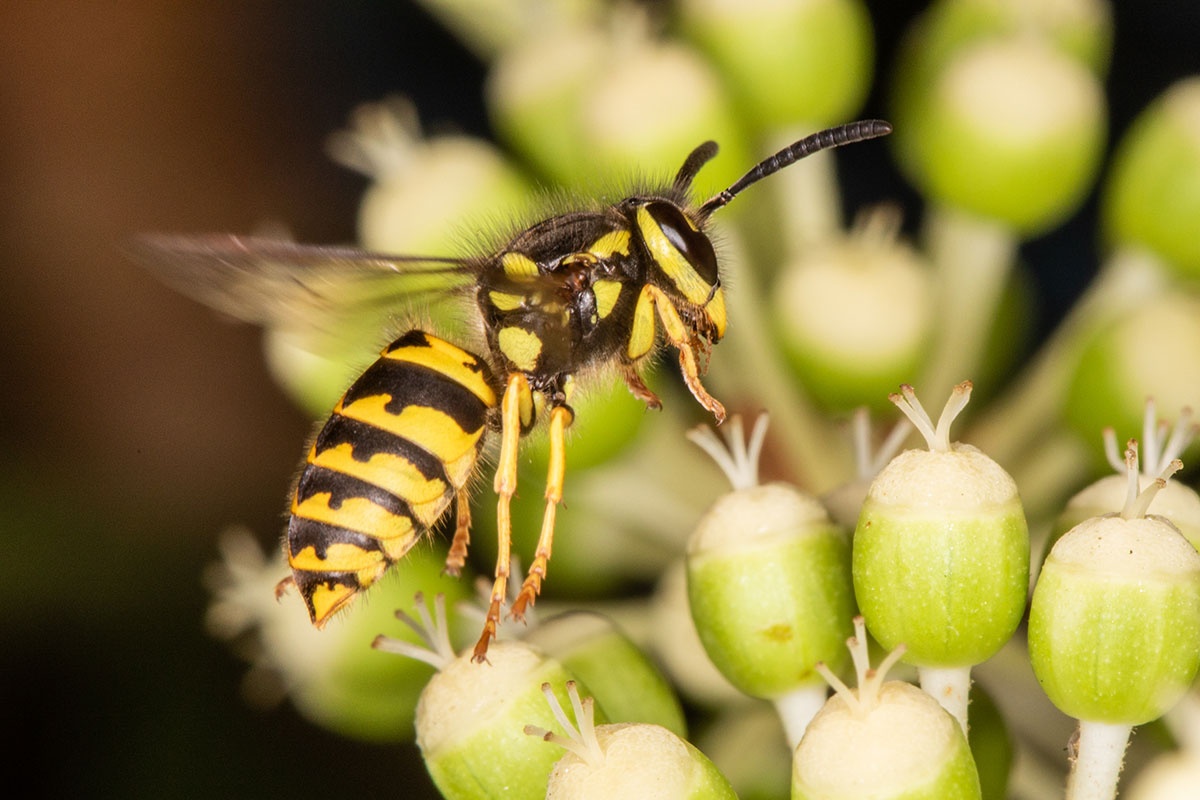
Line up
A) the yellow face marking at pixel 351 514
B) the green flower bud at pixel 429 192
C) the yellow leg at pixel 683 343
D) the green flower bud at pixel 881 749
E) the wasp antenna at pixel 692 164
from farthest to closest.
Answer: the green flower bud at pixel 429 192
the wasp antenna at pixel 692 164
the yellow leg at pixel 683 343
the yellow face marking at pixel 351 514
the green flower bud at pixel 881 749

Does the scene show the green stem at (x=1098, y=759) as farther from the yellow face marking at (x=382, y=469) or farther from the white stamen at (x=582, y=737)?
the yellow face marking at (x=382, y=469)

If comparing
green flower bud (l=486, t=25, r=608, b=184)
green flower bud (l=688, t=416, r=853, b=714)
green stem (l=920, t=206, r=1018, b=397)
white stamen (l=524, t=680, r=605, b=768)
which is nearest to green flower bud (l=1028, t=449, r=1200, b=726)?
green flower bud (l=688, t=416, r=853, b=714)

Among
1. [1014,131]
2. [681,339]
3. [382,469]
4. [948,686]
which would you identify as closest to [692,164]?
[681,339]

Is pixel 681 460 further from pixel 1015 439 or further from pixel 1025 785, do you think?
pixel 1025 785

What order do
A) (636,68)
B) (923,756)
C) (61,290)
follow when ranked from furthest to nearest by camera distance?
(61,290) < (636,68) < (923,756)

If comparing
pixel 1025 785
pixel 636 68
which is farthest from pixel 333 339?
pixel 1025 785

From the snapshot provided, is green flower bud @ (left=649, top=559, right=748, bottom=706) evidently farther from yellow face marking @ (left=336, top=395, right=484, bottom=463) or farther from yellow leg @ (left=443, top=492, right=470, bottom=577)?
yellow face marking @ (left=336, top=395, right=484, bottom=463)

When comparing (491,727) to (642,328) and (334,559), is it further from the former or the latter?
(642,328)

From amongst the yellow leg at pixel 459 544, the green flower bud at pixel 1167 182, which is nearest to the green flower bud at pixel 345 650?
the yellow leg at pixel 459 544
